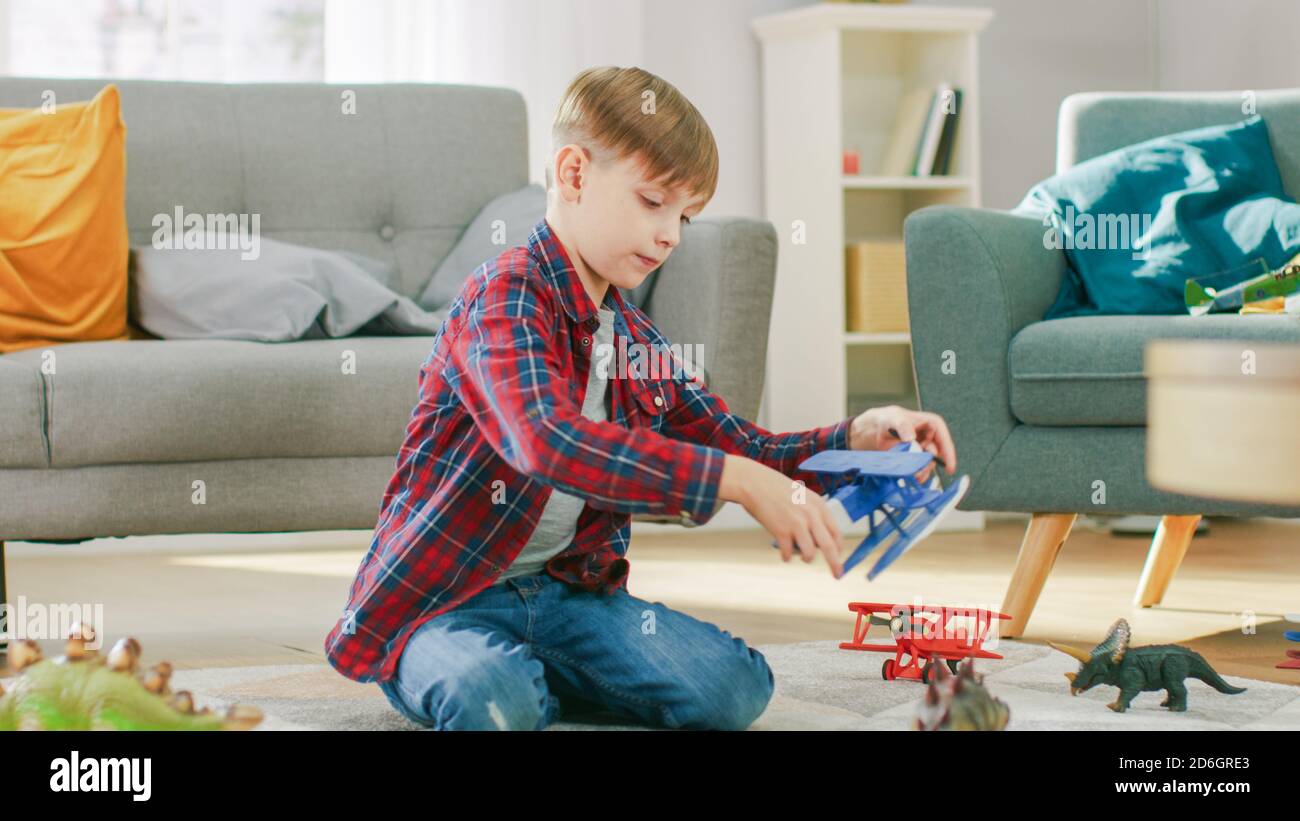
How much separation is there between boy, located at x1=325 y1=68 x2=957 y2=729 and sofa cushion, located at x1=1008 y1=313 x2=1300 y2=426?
0.64 metres

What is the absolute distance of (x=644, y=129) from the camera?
1272mm

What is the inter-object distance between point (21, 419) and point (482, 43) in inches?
73.2

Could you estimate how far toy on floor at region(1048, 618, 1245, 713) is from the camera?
1512 millimetres

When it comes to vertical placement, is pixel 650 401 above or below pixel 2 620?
above

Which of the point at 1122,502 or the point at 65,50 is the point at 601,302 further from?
the point at 65,50

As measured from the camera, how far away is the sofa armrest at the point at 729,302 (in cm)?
209

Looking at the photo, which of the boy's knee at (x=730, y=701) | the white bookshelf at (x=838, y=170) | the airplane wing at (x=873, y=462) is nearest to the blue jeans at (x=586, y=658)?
the boy's knee at (x=730, y=701)

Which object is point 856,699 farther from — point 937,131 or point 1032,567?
→ point 937,131

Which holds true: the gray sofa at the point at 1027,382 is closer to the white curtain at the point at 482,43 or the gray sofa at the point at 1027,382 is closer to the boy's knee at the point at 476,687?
the boy's knee at the point at 476,687

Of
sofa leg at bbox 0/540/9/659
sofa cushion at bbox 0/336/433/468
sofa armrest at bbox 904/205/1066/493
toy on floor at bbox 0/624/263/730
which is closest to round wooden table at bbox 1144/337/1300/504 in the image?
sofa armrest at bbox 904/205/1066/493

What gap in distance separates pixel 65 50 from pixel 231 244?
1252 mm

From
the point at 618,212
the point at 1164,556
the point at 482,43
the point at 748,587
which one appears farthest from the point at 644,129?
the point at 482,43

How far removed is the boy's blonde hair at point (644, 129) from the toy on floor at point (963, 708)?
448 millimetres
